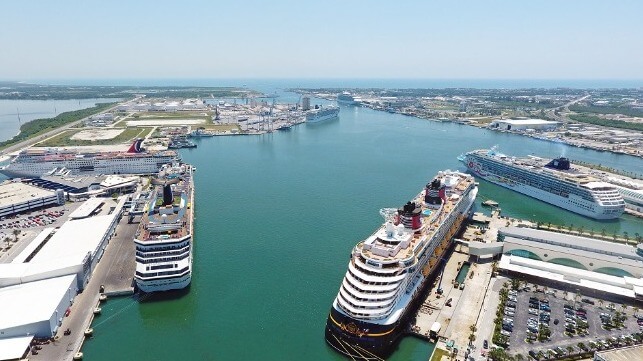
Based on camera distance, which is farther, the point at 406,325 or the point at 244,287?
the point at 244,287

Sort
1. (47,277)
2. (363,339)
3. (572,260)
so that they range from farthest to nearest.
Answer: (572,260) → (47,277) → (363,339)

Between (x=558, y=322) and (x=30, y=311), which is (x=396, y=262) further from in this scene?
(x=30, y=311)

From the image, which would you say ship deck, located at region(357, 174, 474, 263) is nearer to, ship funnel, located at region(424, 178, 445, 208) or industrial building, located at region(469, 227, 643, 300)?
ship funnel, located at region(424, 178, 445, 208)

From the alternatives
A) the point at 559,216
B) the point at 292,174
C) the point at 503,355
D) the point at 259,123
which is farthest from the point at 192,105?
the point at 503,355

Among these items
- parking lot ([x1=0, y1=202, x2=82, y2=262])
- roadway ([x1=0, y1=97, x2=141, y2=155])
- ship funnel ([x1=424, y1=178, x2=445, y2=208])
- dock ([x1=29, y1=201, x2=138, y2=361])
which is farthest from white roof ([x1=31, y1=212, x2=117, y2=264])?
roadway ([x1=0, y1=97, x2=141, y2=155])

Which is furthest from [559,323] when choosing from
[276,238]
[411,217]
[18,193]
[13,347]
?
[18,193]

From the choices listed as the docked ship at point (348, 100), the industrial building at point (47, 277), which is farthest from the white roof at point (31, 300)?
the docked ship at point (348, 100)

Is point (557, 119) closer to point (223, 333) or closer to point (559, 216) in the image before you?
point (559, 216)
